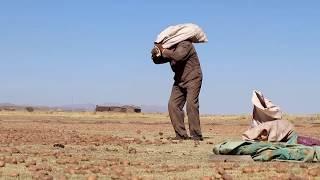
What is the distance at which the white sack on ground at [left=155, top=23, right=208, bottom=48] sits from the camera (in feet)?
48.6

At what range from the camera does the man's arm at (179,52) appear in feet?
48.0

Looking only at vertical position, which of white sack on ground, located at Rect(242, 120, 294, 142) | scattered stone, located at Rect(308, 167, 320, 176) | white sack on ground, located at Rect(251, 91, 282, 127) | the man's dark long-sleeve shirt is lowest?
scattered stone, located at Rect(308, 167, 320, 176)

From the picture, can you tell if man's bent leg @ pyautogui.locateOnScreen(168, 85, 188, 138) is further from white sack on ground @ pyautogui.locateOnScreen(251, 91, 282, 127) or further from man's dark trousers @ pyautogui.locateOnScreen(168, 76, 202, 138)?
white sack on ground @ pyautogui.locateOnScreen(251, 91, 282, 127)

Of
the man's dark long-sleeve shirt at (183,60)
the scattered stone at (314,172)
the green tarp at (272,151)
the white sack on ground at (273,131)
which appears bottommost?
the scattered stone at (314,172)

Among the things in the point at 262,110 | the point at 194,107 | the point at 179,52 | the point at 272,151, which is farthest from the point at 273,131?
the point at 179,52

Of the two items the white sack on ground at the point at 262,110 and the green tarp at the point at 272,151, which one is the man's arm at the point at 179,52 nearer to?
the white sack on ground at the point at 262,110

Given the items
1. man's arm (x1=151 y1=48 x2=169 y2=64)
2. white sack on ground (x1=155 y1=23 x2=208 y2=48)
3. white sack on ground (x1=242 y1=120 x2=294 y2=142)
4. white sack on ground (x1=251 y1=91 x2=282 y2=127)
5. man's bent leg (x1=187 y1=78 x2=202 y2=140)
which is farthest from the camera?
white sack on ground (x1=155 y1=23 x2=208 y2=48)

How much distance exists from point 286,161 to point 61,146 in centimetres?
444

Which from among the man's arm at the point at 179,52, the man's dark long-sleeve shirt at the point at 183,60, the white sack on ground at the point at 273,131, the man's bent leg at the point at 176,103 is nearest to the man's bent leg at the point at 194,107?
the man's dark long-sleeve shirt at the point at 183,60

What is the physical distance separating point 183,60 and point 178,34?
0.61 metres

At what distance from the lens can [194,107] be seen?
14.8 m

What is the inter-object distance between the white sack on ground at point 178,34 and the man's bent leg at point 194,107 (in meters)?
0.97

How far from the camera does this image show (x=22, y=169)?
25.2 ft

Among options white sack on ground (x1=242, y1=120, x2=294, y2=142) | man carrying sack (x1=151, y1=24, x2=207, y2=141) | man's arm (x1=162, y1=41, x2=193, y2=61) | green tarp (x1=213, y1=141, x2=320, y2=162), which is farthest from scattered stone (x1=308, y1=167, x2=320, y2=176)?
man's arm (x1=162, y1=41, x2=193, y2=61)
